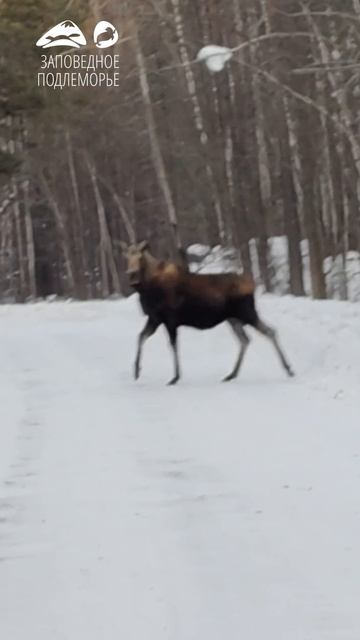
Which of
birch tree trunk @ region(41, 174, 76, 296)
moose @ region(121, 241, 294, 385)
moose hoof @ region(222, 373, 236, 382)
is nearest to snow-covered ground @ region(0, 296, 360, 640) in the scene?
moose hoof @ region(222, 373, 236, 382)

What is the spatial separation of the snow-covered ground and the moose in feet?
1.85

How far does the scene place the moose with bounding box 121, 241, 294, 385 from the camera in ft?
52.5

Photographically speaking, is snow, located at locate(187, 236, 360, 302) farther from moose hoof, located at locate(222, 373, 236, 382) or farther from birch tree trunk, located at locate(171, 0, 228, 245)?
moose hoof, located at locate(222, 373, 236, 382)

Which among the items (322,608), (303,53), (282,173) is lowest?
(322,608)

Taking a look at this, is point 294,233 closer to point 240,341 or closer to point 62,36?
point 62,36

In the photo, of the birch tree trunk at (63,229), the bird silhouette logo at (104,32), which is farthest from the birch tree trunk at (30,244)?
the bird silhouette logo at (104,32)

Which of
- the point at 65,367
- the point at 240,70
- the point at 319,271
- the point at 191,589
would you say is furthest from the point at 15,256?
the point at 191,589

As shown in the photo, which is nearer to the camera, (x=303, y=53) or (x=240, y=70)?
(x=303, y=53)

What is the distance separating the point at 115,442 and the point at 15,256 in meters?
58.7

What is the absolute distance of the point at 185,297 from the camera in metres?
16.2

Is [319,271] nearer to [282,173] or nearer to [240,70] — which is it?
[282,173]

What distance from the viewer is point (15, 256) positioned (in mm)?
69000

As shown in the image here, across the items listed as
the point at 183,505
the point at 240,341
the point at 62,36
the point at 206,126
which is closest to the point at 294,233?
the point at 206,126

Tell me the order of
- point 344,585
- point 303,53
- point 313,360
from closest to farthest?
point 344,585
point 313,360
point 303,53
